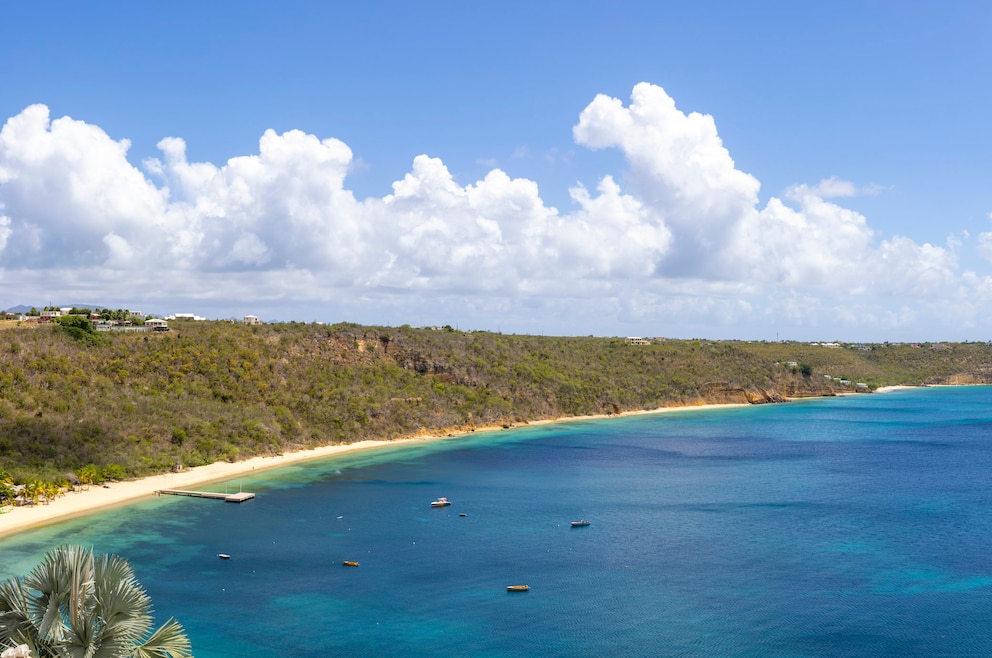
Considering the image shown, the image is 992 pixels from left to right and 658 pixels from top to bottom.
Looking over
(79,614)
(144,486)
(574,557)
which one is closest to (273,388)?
(144,486)

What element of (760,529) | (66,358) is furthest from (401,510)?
(66,358)

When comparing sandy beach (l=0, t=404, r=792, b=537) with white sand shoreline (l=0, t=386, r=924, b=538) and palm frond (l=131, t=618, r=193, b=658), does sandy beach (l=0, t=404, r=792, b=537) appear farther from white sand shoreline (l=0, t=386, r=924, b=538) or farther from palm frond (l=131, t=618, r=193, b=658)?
palm frond (l=131, t=618, r=193, b=658)

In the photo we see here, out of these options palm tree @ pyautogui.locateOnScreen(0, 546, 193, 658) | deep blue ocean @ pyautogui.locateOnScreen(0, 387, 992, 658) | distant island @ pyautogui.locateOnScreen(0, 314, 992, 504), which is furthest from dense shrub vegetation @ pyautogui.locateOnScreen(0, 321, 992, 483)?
palm tree @ pyautogui.locateOnScreen(0, 546, 193, 658)

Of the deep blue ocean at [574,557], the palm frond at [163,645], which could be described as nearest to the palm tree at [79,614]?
the palm frond at [163,645]

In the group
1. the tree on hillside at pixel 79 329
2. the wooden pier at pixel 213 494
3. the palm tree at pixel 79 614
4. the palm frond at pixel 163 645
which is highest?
the tree on hillside at pixel 79 329

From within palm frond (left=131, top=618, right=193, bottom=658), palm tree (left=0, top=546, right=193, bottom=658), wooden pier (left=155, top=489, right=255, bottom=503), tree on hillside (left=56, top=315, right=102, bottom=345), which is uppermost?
tree on hillside (left=56, top=315, right=102, bottom=345)

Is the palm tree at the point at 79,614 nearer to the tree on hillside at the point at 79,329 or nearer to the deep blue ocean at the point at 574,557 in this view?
the deep blue ocean at the point at 574,557
